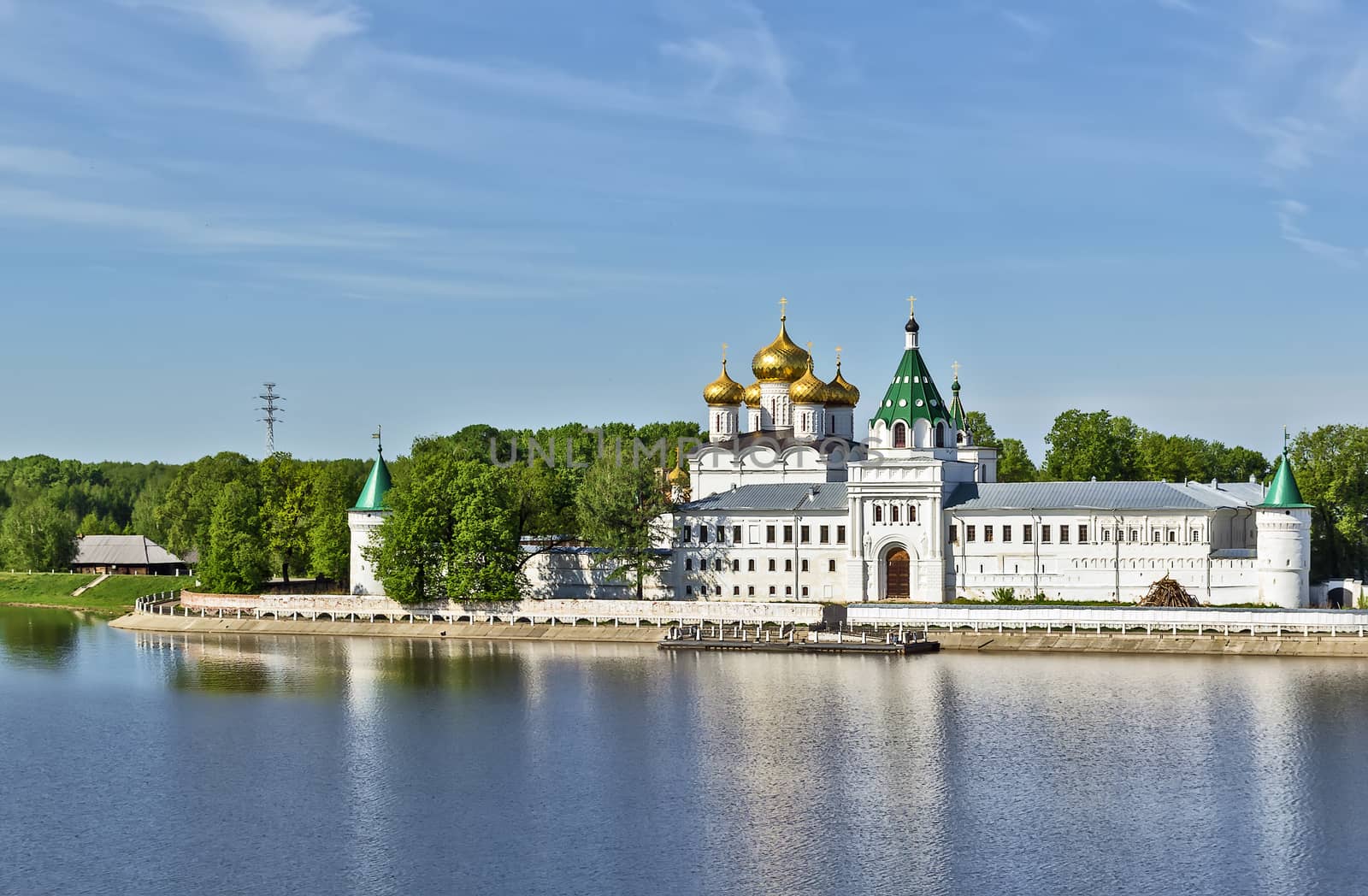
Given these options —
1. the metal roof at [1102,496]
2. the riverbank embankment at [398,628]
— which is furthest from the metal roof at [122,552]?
the metal roof at [1102,496]

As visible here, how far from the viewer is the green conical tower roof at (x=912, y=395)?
203 feet

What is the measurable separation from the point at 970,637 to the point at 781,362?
23.0 m

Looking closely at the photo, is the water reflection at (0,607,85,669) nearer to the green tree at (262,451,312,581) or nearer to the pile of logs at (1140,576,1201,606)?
the green tree at (262,451,312,581)

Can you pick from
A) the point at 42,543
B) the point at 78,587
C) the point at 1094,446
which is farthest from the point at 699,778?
the point at 42,543

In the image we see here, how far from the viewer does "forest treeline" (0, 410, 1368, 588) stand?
6088cm

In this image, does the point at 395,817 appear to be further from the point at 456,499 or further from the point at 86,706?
the point at 456,499

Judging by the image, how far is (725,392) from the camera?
75.8 m

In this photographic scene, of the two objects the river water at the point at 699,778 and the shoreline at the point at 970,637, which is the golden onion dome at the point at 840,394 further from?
the river water at the point at 699,778

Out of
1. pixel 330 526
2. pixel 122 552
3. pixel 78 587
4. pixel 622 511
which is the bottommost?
pixel 78 587

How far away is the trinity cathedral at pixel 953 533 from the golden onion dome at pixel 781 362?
26.3ft

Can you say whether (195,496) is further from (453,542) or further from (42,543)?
(453,542)

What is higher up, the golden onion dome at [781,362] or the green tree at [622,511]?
the golden onion dome at [781,362]

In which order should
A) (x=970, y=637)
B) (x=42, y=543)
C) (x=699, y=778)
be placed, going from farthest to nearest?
1. (x=42, y=543)
2. (x=970, y=637)
3. (x=699, y=778)

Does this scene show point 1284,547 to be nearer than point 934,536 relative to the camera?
Yes
